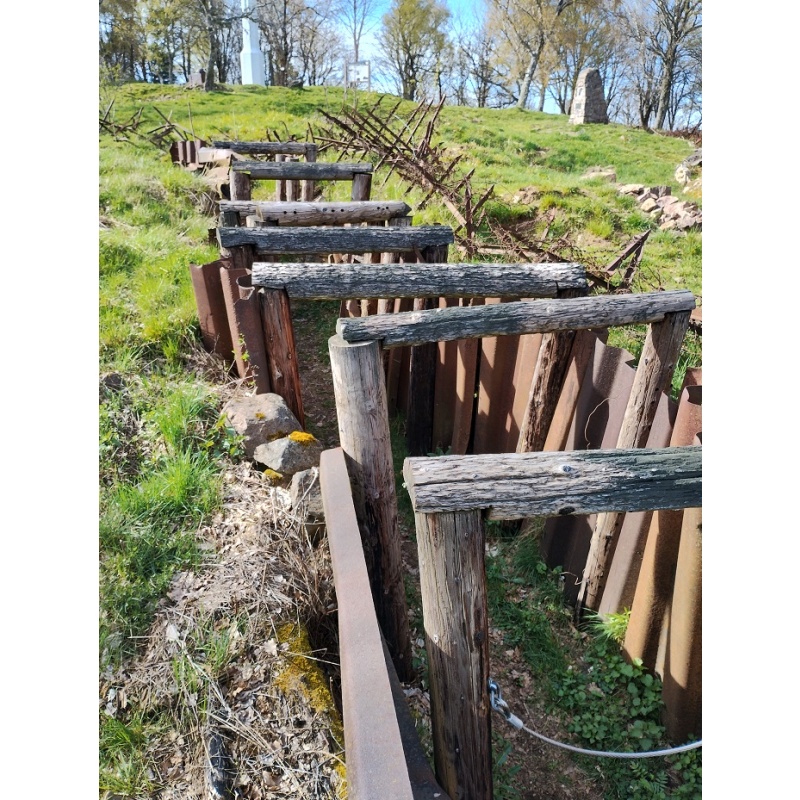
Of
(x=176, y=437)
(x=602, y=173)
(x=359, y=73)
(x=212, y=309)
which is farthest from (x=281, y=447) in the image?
(x=359, y=73)

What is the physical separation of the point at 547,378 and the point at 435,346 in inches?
44.1

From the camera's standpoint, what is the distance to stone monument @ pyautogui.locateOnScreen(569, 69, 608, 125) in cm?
2484

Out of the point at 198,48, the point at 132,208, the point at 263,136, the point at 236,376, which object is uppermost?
the point at 198,48

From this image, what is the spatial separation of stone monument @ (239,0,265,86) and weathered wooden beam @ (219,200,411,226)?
1332 inches

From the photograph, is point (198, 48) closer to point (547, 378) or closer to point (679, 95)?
point (679, 95)

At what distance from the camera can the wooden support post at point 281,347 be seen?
3.69 m

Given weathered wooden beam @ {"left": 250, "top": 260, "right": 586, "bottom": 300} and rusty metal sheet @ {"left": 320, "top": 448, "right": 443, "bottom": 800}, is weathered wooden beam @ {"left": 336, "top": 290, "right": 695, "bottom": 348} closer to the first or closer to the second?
weathered wooden beam @ {"left": 250, "top": 260, "right": 586, "bottom": 300}

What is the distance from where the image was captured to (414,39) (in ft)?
130

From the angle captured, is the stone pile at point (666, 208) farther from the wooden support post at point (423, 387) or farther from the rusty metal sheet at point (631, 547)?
the rusty metal sheet at point (631, 547)

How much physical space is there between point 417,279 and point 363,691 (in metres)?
2.60

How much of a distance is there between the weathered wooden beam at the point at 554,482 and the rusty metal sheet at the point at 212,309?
3.03 metres

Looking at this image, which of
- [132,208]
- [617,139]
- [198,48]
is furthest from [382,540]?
[198,48]

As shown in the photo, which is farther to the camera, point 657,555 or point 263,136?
point 263,136

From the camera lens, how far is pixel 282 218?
17.6 feet
